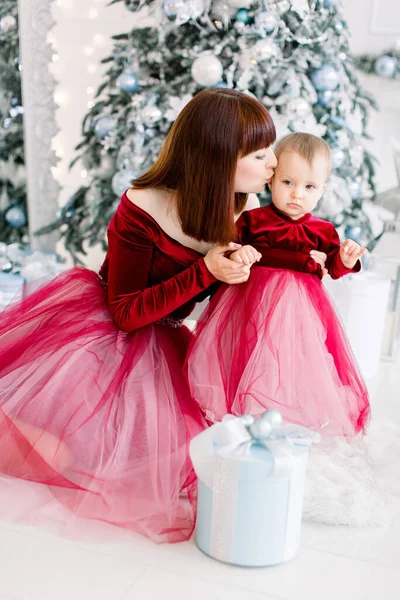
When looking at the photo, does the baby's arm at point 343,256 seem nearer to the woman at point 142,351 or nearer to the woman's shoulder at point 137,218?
the woman at point 142,351

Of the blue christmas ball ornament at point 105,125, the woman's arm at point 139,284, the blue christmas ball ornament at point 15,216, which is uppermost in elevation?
the blue christmas ball ornament at point 105,125

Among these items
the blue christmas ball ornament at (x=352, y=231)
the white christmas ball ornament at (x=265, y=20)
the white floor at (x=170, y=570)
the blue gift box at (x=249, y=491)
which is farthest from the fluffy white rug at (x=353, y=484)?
the white christmas ball ornament at (x=265, y=20)

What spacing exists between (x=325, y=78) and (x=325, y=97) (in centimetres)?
11

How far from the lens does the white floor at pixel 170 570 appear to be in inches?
48.5

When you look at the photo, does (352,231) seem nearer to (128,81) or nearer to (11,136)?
(128,81)

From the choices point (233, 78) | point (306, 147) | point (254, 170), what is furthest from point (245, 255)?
point (233, 78)

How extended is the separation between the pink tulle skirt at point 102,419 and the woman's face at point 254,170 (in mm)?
467

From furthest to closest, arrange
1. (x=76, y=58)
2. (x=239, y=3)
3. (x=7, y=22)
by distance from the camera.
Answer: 1. (x=7, y=22)
2. (x=76, y=58)
3. (x=239, y=3)

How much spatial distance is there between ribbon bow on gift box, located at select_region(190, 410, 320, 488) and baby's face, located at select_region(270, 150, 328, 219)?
62 cm

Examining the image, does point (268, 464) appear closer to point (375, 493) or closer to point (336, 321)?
point (375, 493)

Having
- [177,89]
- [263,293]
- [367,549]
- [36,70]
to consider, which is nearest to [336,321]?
[263,293]

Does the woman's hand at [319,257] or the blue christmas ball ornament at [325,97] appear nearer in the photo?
the woman's hand at [319,257]

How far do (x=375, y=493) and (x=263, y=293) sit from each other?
0.59 meters

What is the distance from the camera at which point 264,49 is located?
104 inches
